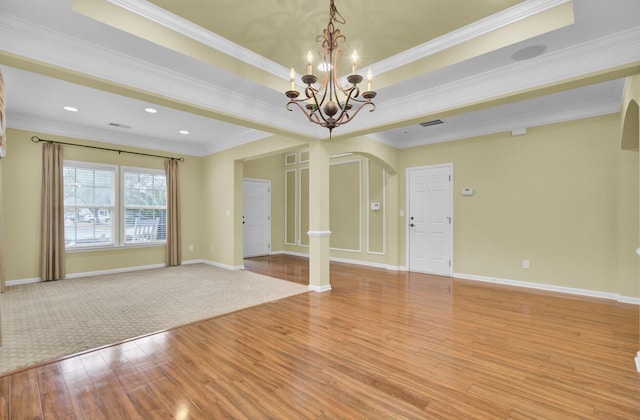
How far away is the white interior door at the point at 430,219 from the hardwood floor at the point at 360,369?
80.1 inches

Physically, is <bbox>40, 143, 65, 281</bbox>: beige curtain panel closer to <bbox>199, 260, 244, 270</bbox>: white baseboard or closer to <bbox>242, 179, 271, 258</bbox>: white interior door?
<bbox>199, 260, 244, 270</bbox>: white baseboard

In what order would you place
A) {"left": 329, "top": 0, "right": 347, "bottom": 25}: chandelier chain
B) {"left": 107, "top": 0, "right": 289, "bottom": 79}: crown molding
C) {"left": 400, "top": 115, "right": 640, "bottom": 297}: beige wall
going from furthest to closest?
{"left": 400, "top": 115, "right": 640, "bottom": 297}: beige wall
{"left": 107, "top": 0, "right": 289, "bottom": 79}: crown molding
{"left": 329, "top": 0, "right": 347, "bottom": 25}: chandelier chain

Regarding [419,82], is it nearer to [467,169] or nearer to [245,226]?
[467,169]

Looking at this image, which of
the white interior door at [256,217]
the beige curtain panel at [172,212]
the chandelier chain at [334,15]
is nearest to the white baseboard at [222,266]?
the beige curtain panel at [172,212]

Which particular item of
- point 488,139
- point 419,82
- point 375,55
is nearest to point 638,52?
point 419,82

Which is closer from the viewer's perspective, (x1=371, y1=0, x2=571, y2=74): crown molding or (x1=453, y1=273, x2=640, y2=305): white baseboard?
(x1=371, y1=0, x2=571, y2=74): crown molding

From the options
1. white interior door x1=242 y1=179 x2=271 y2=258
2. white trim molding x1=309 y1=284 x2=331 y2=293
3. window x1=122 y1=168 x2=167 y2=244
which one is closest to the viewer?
white trim molding x1=309 y1=284 x2=331 y2=293

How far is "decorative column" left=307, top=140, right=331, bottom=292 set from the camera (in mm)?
4676

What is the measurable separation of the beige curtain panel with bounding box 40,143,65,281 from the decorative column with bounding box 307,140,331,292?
14.8 ft

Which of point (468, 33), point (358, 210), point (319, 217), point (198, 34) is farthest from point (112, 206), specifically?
point (468, 33)

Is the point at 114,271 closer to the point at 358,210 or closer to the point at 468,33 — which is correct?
the point at 358,210

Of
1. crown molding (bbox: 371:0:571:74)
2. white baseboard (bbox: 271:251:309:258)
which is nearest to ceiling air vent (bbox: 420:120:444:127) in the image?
crown molding (bbox: 371:0:571:74)

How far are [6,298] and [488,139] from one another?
7.90 m

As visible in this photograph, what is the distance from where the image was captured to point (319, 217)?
15.4ft
